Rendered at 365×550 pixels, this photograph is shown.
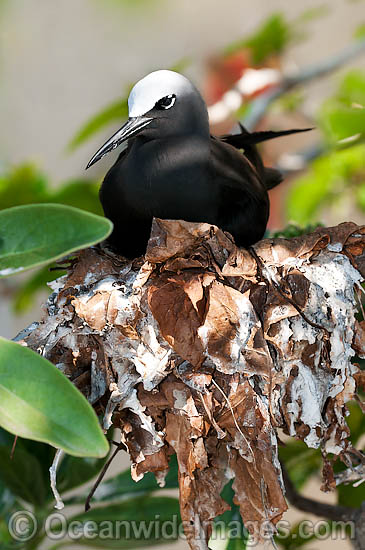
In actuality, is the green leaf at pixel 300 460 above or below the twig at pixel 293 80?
below

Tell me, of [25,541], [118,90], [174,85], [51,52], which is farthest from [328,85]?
[25,541]

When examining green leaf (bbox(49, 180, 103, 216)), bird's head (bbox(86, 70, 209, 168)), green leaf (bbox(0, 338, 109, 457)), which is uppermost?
bird's head (bbox(86, 70, 209, 168))

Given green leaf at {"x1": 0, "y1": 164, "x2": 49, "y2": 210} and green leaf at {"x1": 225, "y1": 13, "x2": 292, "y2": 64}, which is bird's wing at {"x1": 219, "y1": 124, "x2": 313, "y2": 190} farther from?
green leaf at {"x1": 225, "y1": 13, "x2": 292, "y2": 64}

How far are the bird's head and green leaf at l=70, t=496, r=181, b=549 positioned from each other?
0.73 meters

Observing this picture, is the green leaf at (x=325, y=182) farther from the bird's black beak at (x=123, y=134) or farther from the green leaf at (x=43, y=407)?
the green leaf at (x=43, y=407)

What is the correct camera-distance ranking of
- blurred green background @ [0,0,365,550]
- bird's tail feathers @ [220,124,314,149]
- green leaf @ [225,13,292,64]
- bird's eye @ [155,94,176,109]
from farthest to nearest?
1. blurred green background @ [0,0,365,550]
2. green leaf @ [225,13,292,64]
3. bird's tail feathers @ [220,124,314,149]
4. bird's eye @ [155,94,176,109]

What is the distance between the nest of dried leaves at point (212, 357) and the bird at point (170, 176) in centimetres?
11

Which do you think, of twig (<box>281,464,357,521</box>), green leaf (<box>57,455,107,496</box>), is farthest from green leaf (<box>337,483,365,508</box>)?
green leaf (<box>57,455,107,496</box>)

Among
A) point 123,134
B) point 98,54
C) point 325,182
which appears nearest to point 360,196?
point 325,182

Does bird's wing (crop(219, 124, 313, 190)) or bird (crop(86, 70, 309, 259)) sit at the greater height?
bird (crop(86, 70, 309, 259))

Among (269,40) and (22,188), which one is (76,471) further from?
(269,40)

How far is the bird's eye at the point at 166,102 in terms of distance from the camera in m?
0.96

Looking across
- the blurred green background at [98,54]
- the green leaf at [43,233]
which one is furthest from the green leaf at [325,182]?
the green leaf at [43,233]

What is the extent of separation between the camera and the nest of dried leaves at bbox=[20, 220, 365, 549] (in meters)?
0.85
